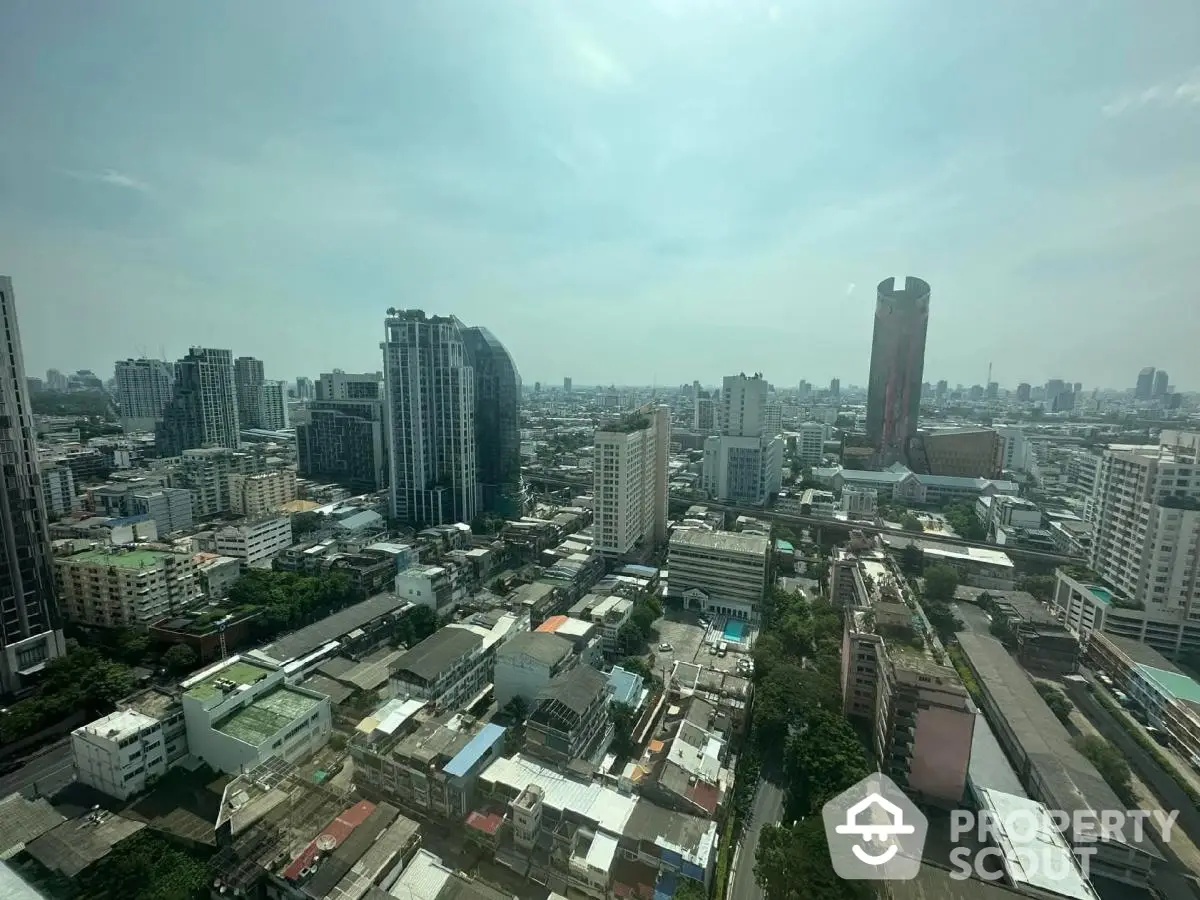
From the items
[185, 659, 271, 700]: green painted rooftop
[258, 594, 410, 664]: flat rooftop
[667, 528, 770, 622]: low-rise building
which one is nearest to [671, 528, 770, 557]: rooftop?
[667, 528, 770, 622]: low-rise building

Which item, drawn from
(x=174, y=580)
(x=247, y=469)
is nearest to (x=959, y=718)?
(x=174, y=580)

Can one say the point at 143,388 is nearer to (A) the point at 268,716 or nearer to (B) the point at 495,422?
(B) the point at 495,422

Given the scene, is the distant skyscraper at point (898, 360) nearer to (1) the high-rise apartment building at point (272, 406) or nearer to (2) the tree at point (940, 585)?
(2) the tree at point (940, 585)

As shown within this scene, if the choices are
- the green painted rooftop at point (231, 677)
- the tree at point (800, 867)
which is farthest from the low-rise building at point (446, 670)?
the tree at point (800, 867)

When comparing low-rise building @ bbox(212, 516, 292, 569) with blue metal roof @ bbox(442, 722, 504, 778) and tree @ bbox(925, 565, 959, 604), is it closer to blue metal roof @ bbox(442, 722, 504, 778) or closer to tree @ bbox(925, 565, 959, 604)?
blue metal roof @ bbox(442, 722, 504, 778)

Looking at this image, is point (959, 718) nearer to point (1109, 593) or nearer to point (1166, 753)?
point (1166, 753)

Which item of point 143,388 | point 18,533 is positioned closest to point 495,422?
point 18,533
